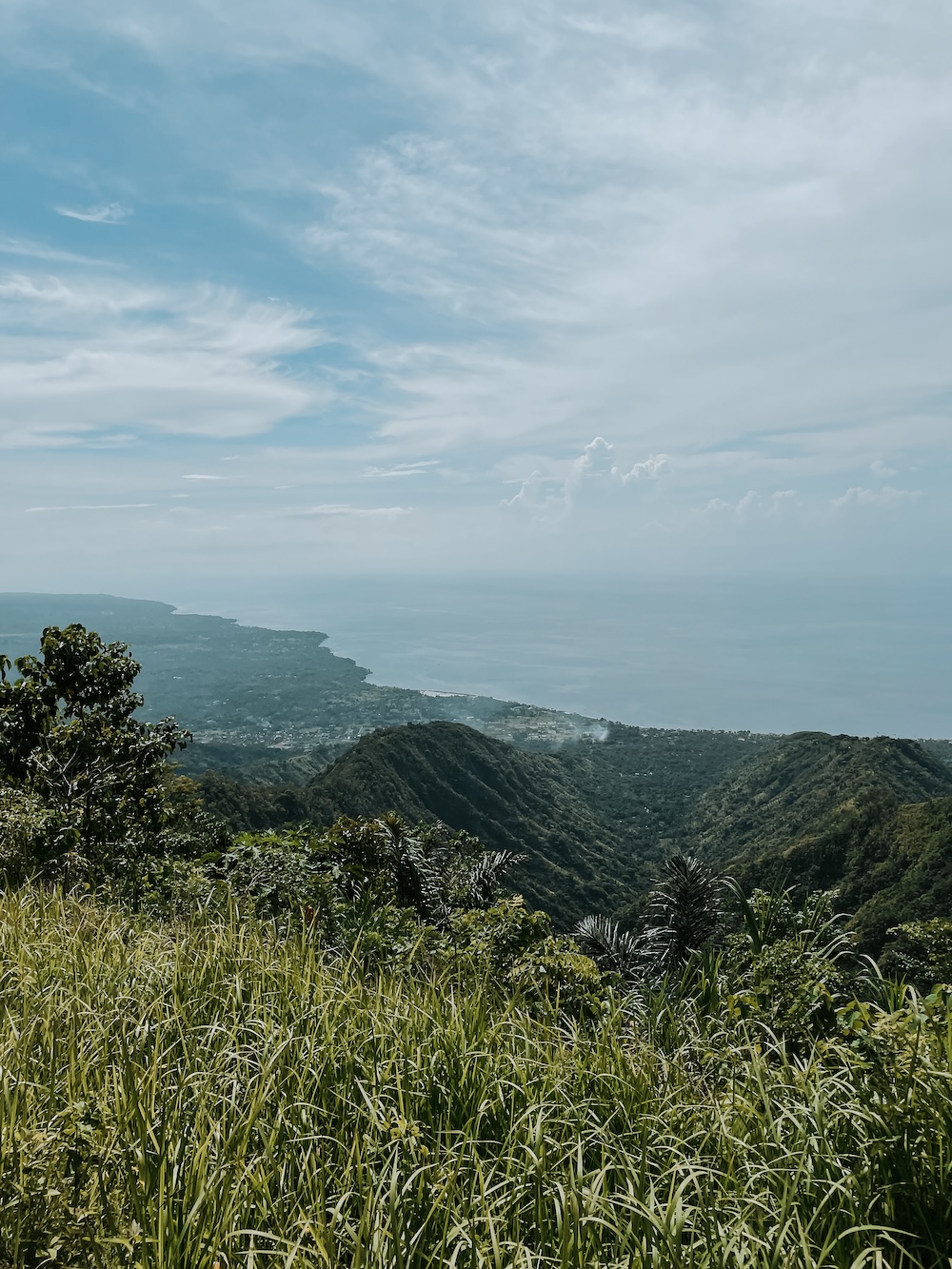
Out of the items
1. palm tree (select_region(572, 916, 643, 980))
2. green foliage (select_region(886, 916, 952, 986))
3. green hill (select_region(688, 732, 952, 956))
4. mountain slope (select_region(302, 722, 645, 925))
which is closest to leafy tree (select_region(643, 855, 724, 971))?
palm tree (select_region(572, 916, 643, 980))

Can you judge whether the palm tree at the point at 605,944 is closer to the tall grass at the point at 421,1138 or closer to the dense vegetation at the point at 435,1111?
the dense vegetation at the point at 435,1111

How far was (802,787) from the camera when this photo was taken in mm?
71562

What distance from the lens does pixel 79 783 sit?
7566 mm

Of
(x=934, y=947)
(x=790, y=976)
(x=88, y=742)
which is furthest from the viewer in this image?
(x=934, y=947)

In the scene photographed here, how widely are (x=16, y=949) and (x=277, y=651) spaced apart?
570 ft

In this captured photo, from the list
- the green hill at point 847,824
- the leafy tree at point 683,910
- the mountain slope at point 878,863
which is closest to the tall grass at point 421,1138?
the leafy tree at point 683,910

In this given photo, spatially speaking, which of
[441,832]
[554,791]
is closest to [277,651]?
[554,791]

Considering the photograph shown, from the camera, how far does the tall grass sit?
1.57 m

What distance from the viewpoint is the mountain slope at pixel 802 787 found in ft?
207

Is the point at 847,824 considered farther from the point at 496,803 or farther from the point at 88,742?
the point at 88,742

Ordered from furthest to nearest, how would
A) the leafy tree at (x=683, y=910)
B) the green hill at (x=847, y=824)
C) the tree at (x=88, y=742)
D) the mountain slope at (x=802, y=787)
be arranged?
the mountain slope at (x=802, y=787) < the green hill at (x=847, y=824) < the leafy tree at (x=683, y=910) < the tree at (x=88, y=742)

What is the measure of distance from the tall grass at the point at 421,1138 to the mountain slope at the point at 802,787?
57892 millimetres

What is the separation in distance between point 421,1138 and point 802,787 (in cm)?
7736

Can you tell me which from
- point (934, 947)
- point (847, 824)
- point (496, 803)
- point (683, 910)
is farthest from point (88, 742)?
point (496, 803)
